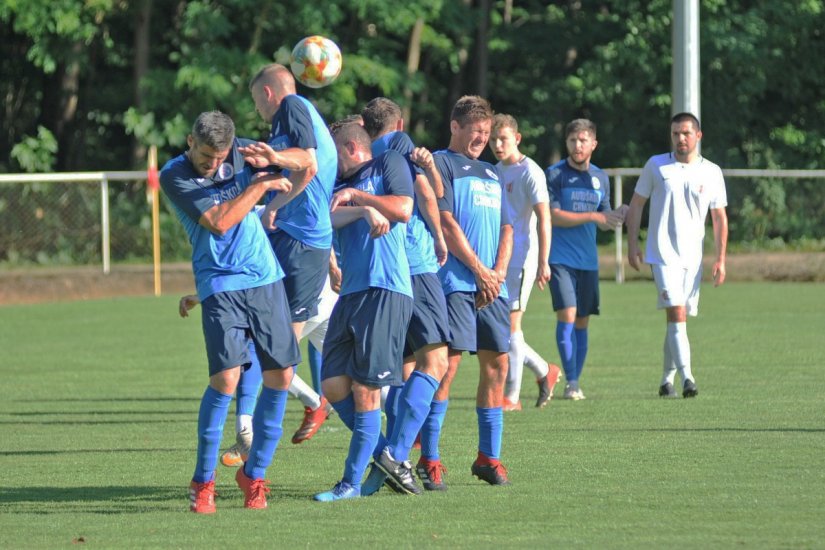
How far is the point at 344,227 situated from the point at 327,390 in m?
0.78

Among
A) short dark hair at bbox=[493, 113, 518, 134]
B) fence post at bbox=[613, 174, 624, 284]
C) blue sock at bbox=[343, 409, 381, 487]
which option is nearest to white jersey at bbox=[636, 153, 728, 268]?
short dark hair at bbox=[493, 113, 518, 134]

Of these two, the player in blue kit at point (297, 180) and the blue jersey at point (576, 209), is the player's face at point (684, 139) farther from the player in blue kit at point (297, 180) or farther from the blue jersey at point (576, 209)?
the player in blue kit at point (297, 180)

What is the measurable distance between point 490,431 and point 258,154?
188cm

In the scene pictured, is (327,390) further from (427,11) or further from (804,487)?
(427,11)

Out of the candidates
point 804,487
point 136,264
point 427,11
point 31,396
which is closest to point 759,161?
point 427,11

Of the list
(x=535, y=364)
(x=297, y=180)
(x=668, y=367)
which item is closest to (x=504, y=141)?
(x=535, y=364)

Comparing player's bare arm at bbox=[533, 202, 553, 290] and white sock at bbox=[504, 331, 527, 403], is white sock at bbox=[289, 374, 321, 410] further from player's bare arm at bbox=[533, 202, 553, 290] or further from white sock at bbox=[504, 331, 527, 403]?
player's bare arm at bbox=[533, 202, 553, 290]

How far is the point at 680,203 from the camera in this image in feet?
37.7

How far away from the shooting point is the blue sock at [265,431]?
7.12m

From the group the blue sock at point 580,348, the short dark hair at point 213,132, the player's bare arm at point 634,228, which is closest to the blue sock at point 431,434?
the short dark hair at point 213,132

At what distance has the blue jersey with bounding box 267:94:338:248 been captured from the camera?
24.1ft

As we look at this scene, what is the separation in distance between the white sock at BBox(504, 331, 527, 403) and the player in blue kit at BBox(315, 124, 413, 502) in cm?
365

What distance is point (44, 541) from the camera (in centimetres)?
641

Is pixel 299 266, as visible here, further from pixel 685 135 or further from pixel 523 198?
pixel 685 135
